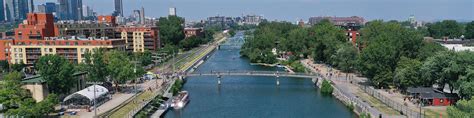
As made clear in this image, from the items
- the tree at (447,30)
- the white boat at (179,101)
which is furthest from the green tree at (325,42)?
the tree at (447,30)

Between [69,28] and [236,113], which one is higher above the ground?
[69,28]

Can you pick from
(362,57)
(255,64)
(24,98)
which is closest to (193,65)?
(255,64)

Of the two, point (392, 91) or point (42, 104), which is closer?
point (42, 104)

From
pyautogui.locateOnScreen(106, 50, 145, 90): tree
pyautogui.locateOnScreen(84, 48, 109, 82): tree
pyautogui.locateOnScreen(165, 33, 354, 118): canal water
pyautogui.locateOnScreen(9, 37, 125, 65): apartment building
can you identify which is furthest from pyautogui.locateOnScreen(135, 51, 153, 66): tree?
pyautogui.locateOnScreen(84, 48, 109, 82): tree

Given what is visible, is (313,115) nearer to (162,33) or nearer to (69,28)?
(69,28)

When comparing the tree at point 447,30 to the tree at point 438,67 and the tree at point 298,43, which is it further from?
the tree at point 438,67

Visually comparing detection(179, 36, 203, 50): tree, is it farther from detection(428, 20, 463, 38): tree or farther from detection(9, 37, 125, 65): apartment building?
detection(428, 20, 463, 38): tree
